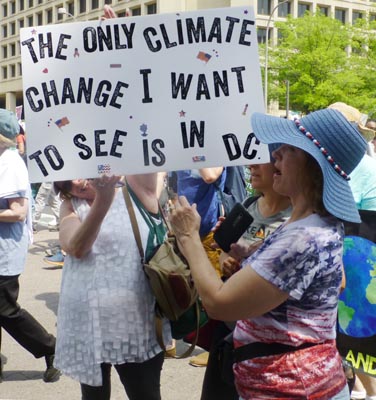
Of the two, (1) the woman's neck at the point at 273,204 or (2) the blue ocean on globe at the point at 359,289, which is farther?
(2) the blue ocean on globe at the point at 359,289

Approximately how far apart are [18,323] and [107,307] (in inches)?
72.3

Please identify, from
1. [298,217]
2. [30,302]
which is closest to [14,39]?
[30,302]

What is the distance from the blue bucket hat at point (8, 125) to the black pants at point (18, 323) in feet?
2.96

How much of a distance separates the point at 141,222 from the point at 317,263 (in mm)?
Answer: 976

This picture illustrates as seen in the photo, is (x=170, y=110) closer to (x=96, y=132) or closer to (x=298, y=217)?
(x=96, y=132)

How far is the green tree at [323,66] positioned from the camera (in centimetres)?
3172

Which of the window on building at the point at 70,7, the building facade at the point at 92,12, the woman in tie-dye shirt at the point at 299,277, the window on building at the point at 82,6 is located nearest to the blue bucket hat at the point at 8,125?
the woman in tie-dye shirt at the point at 299,277

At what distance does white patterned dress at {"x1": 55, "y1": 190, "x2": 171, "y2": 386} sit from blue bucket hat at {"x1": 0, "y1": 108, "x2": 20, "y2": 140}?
166cm

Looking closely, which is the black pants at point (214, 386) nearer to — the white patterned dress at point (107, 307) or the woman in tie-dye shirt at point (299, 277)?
the white patterned dress at point (107, 307)

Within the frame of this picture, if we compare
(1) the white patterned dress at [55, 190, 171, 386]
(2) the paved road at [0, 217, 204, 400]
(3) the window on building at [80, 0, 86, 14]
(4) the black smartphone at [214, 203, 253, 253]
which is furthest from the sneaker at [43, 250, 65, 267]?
(3) the window on building at [80, 0, 86, 14]

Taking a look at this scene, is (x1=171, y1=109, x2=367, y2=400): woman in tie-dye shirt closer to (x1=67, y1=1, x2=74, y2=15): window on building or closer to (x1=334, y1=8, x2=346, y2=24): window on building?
(x1=334, y1=8, x2=346, y2=24): window on building

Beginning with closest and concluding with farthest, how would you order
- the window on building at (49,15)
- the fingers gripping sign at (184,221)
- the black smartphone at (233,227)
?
the fingers gripping sign at (184,221) → the black smartphone at (233,227) → the window on building at (49,15)

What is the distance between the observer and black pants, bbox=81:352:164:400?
2.65 metres

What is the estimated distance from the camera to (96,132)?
94.7 inches
